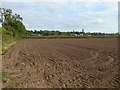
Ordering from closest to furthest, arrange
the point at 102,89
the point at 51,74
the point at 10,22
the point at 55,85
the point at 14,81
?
the point at 102,89
the point at 55,85
the point at 14,81
the point at 51,74
the point at 10,22

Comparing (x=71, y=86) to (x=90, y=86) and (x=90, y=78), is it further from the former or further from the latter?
(x=90, y=78)

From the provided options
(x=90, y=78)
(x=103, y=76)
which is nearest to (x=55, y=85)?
(x=90, y=78)

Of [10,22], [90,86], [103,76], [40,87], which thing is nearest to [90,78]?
[103,76]

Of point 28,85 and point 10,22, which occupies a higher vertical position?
point 10,22

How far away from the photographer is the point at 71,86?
8609mm

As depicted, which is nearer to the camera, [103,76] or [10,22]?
[103,76]

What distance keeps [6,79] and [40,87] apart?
2162mm

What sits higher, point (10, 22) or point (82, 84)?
point (10, 22)

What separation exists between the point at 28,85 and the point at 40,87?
0.56 m

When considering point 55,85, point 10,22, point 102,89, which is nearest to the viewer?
point 102,89

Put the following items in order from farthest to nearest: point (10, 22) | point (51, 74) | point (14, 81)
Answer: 1. point (10, 22)
2. point (51, 74)
3. point (14, 81)

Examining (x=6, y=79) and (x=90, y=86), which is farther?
(x=6, y=79)

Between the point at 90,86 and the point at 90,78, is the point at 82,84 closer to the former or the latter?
the point at 90,86

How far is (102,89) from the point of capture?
812 centimetres
